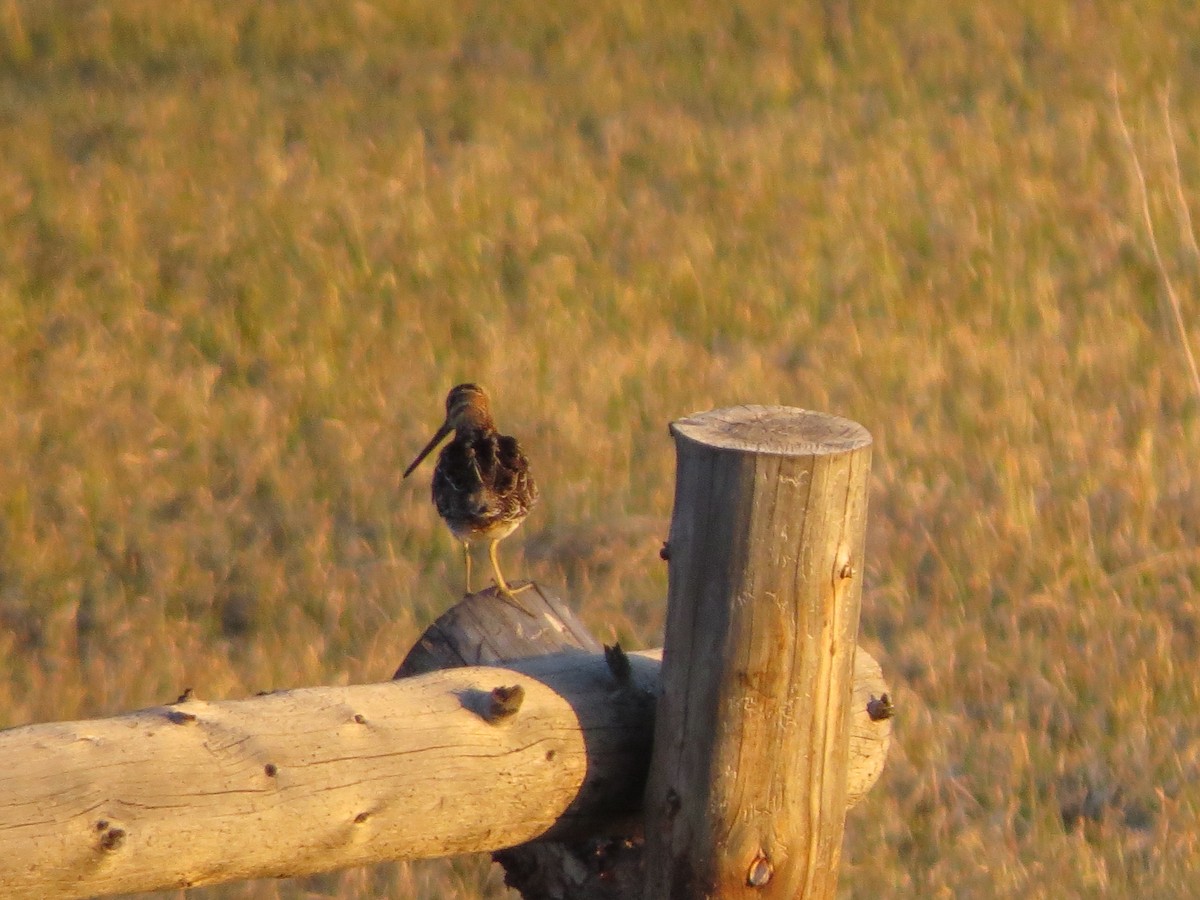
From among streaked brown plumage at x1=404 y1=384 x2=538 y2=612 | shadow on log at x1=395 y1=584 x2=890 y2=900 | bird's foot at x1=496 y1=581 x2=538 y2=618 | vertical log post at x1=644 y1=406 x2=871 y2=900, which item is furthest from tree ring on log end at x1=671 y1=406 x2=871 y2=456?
streaked brown plumage at x1=404 y1=384 x2=538 y2=612

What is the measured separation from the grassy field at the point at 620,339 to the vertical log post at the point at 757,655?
2.61m

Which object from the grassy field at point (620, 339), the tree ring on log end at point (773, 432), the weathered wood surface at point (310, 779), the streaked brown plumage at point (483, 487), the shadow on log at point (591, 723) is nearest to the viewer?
the weathered wood surface at point (310, 779)

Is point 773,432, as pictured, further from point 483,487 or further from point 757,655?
point 483,487

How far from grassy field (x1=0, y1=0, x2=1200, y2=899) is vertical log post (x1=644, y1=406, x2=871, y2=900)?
8.55ft

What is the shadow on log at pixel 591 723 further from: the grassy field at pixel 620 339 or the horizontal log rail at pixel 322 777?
the grassy field at pixel 620 339

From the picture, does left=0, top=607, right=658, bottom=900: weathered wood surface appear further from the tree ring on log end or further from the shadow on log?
the tree ring on log end

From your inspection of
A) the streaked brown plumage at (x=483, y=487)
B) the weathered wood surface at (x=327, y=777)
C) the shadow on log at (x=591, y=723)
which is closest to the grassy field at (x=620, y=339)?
the streaked brown plumage at (x=483, y=487)

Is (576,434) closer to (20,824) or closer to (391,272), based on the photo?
(391,272)

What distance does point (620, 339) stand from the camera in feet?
35.4

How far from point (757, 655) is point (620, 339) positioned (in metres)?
7.40

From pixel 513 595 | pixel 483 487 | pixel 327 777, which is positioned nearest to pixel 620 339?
pixel 483 487

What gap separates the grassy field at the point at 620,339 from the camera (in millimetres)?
7254

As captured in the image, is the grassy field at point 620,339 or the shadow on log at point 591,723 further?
the grassy field at point 620,339

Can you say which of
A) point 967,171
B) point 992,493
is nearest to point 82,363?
point 992,493
